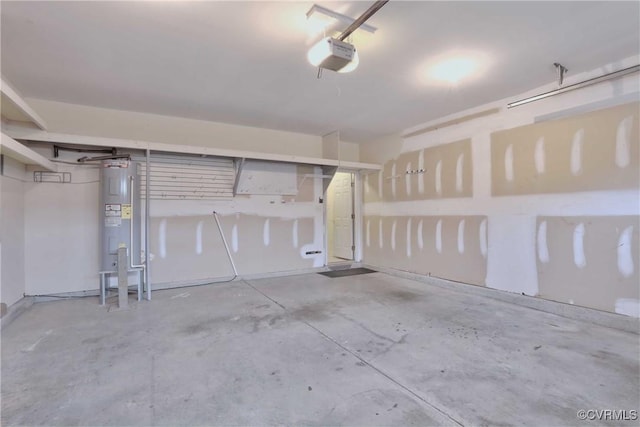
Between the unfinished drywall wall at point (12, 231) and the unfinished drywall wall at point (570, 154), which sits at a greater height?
the unfinished drywall wall at point (570, 154)

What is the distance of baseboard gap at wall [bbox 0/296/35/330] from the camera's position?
3.23 metres

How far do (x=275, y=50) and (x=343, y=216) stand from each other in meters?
4.77

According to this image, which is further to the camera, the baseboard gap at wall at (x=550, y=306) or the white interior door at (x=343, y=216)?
the white interior door at (x=343, y=216)

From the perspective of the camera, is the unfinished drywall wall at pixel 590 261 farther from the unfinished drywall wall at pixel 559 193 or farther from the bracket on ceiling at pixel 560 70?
the bracket on ceiling at pixel 560 70

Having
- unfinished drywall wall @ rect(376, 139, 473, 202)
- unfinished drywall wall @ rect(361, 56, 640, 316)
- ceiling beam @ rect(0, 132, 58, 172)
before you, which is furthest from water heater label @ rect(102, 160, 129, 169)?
unfinished drywall wall @ rect(361, 56, 640, 316)

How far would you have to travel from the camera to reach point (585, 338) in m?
2.91

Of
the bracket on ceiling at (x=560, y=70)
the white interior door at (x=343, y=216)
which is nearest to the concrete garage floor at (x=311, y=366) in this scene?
the bracket on ceiling at (x=560, y=70)

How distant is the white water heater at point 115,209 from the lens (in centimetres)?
413

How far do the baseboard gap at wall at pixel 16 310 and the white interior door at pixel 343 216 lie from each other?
5384 mm

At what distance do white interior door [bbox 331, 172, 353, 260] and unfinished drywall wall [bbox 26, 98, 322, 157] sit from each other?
122cm

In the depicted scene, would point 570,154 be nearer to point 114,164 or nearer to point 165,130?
point 165,130
